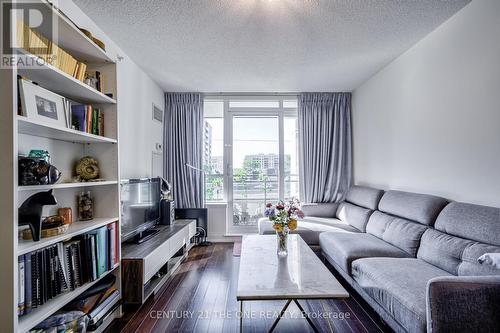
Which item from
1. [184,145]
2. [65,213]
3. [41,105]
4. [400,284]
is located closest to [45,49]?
[41,105]

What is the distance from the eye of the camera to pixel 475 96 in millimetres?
1824

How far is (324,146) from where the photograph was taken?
12.6ft

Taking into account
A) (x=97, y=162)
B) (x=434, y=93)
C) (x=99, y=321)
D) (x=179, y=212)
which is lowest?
(x=99, y=321)

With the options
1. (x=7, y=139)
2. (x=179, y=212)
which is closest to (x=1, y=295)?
(x=7, y=139)

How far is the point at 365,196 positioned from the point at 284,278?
6.88 feet

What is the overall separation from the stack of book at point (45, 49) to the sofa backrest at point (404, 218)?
3038 millimetres

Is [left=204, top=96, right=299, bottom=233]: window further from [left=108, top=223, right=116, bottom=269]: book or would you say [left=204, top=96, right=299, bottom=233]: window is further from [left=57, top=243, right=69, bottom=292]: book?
[left=57, top=243, right=69, bottom=292]: book

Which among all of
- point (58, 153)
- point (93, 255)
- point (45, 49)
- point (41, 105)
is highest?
point (45, 49)

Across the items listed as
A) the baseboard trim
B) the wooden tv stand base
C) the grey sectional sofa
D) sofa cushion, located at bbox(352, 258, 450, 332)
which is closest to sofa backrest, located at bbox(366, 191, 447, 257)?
the grey sectional sofa

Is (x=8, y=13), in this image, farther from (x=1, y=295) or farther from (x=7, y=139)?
(x=1, y=295)

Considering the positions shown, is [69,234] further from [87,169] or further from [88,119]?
[88,119]

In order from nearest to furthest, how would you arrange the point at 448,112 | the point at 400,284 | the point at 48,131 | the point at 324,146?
the point at 48,131 < the point at 400,284 < the point at 448,112 < the point at 324,146

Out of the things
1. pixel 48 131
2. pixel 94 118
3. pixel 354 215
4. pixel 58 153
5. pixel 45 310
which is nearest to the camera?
pixel 45 310

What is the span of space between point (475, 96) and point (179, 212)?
3.72 meters
